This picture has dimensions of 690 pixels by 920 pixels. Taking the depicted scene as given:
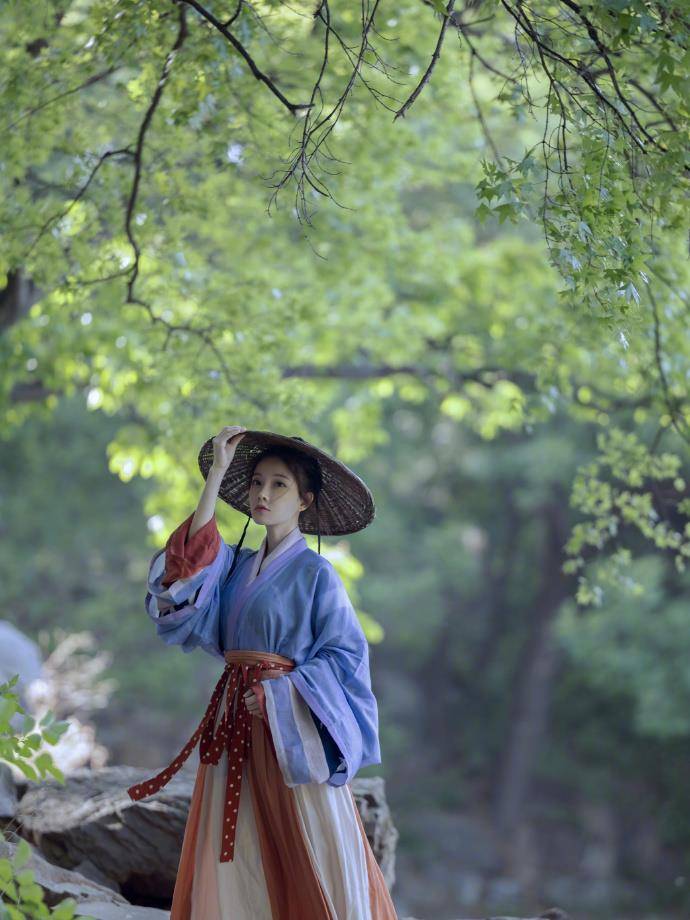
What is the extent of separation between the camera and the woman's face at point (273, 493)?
3.08 m

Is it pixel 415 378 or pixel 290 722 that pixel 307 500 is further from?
pixel 415 378

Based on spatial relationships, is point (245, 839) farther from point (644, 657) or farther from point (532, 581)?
point (532, 581)

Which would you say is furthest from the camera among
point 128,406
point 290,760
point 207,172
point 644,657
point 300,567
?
point 644,657

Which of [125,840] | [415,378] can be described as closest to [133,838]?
[125,840]

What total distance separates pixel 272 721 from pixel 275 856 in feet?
1.32

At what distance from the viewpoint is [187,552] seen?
9.74 feet

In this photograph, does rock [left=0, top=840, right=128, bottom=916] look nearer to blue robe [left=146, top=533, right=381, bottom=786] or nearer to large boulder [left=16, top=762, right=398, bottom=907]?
large boulder [left=16, top=762, right=398, bottom=907]

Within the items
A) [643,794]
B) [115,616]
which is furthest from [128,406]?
[643,794]

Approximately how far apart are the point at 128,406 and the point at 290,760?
5.58 meters

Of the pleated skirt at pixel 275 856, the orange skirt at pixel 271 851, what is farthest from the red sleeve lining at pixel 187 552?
the pleated skirt at pixel 275 856

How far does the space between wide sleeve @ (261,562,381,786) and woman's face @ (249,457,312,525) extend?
0.20m

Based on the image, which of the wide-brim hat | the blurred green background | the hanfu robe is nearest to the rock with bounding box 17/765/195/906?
the hanfu robe

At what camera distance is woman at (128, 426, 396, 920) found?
2877mm

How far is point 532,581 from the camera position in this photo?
48.0 feet
